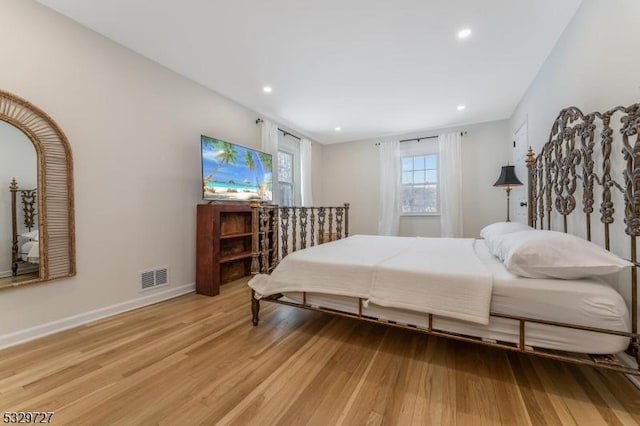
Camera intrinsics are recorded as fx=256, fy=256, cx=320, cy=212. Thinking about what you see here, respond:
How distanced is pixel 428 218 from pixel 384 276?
142 inches

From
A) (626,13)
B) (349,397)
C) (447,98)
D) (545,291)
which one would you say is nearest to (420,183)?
(447,98)

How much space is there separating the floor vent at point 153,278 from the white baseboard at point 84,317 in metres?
0.10

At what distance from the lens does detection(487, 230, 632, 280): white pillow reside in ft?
3.99

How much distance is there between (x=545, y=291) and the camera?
1.26 m

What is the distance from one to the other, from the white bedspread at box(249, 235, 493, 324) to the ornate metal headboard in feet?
2.33

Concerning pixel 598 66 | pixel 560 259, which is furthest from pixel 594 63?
pixel 560 259

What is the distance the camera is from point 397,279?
1.56 meters

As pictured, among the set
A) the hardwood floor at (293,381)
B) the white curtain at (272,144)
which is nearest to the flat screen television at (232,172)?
the white curtain at (272,144)

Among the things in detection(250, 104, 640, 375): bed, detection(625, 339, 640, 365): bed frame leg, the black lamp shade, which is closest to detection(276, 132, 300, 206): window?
detection(250, 104, 640, 375): bed

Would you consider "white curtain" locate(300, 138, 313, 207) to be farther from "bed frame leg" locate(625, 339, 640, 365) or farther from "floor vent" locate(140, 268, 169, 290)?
"bed frame leg" locate(625, 339, 640, 365)

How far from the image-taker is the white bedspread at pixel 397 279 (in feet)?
4.52

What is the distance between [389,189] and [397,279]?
3.63 meters

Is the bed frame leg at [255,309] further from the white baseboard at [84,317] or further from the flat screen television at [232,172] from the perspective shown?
the flat screen television at [232,172]

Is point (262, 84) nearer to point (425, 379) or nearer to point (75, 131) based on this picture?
point (75, 131)
